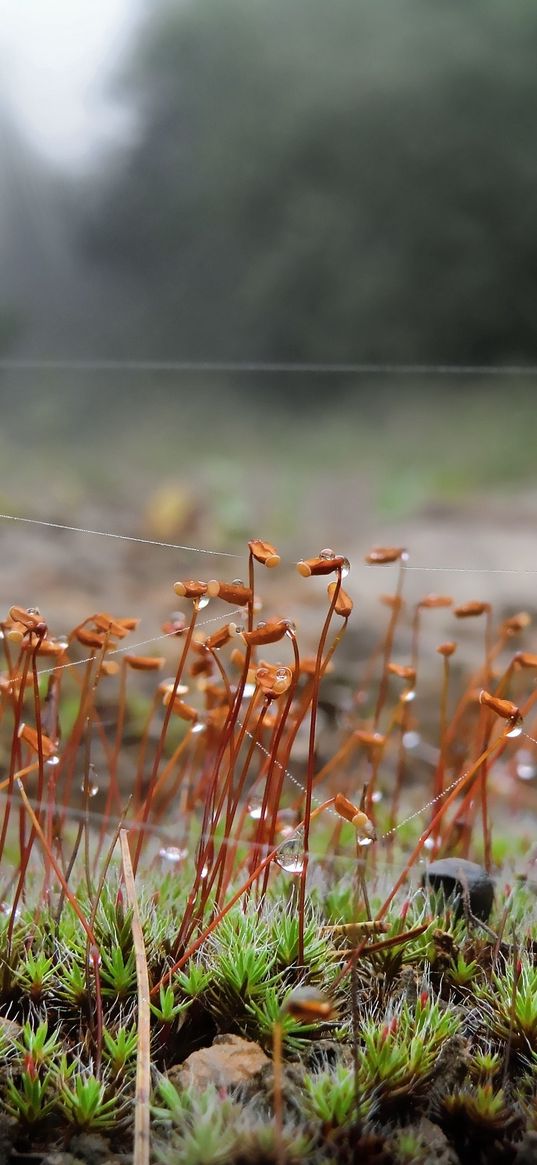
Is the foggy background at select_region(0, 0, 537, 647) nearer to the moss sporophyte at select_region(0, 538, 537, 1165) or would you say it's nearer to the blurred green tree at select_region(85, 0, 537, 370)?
the blurred green tree at select_region(85, 0, 537, 370)

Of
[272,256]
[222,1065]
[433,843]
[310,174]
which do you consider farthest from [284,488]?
[222,1065]

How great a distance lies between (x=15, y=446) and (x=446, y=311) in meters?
0.62

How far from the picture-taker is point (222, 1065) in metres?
0.43

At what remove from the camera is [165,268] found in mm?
1179

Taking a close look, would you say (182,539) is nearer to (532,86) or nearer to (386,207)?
(386,207)

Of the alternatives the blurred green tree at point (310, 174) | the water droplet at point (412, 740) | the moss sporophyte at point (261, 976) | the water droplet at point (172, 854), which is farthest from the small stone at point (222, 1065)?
the blurred green tree at point (310, 174)

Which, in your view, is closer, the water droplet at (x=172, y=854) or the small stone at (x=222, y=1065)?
the small stone at (x=222, y=1065)

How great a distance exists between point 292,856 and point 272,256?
924 millimetres

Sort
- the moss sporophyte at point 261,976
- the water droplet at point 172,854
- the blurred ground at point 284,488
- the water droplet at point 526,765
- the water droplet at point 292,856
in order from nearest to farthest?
1. the moss sporophyte at point 261,976
2. the water droplet at point 292,856
3. the water droplet at point 172,854
4. the water droplet at point 526,765
5. the blurred ground at point 284,488

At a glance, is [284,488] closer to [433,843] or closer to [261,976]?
[433,843]

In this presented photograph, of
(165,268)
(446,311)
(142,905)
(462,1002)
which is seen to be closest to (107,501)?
(165,268)

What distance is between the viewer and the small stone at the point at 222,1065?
1.37 feet

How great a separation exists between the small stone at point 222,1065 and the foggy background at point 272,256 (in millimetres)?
733

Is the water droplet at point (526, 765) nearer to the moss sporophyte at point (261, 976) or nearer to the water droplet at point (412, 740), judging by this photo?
the water droplet at point (412, 740)
